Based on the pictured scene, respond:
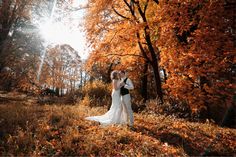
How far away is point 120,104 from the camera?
1024cm

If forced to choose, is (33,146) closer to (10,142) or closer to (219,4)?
(10,142)

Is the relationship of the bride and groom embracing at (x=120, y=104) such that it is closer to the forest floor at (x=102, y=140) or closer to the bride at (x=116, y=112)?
the bride at (x=116, y=112)

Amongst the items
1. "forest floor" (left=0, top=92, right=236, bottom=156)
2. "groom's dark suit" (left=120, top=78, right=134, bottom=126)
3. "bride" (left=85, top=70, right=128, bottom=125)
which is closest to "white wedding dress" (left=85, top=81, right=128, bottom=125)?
"bride" (left=85, top=70, right=128, bottom=125)

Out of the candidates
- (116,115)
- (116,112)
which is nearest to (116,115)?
(116,115)

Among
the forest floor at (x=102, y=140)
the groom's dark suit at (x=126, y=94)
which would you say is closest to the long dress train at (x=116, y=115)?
the groom's dark suit at (x=126, y=94)

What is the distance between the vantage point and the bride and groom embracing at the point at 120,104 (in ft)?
31.5

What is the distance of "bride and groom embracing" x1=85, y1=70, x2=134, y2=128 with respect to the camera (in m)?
9.60

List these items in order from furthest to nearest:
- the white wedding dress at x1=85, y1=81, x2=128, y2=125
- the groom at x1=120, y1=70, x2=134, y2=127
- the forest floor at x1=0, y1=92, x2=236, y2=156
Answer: the white wedding dress at x1=85, y1=81, x2=128, y2=125 → the groom at x1=120, y1=70, x2=134, y2=127 → the forest floor at x1=0, y1=92, x2=236, y2=156

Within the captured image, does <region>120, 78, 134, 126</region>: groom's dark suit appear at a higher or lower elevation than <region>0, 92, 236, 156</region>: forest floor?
higher

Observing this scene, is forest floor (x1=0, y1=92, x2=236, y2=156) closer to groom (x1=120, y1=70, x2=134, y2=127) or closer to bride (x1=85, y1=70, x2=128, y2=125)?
bride (x1=85, y1=70, x2=128, y2=125)

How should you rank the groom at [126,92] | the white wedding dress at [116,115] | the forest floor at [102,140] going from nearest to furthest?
1. the forest floor at [102,140]
2. the groom at [126,92]
3. the white wedding dress at [116,115]

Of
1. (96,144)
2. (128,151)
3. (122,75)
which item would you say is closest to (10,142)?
(96,144)

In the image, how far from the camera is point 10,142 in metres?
6.32

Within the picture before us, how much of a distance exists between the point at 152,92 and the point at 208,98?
24979 mm
